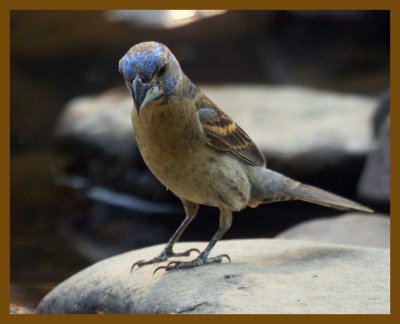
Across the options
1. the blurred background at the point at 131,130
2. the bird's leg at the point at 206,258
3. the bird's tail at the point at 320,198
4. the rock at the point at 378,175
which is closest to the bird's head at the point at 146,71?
the bird's leg at the point at 206,258

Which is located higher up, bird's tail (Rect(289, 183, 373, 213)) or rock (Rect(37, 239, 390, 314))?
bird's tail (Rect(289, 183, 373, 213))

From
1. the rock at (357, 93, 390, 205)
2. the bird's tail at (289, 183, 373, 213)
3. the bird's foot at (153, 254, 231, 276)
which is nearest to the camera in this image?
the bird's foot at (153, 254, 231, 276)

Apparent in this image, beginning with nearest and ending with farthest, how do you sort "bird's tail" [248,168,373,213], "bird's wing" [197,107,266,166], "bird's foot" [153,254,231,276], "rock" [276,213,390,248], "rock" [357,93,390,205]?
1. "bird's foot" [153,254,231,276]
2. "bird's wing" [197,107,266,166]
3. "bird's tail" [248,168,373,213]
4. "rock" [276,213,390,248]
5. "rock" [357,93,390,205]

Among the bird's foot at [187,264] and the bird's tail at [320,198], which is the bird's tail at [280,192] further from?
the bird's foot at [187,264]

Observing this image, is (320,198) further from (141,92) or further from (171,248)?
(141,92)

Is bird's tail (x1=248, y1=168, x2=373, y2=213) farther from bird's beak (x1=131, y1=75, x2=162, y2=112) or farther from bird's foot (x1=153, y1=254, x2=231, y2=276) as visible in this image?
bird's beak (x1=131, y1=75, x2=162, y2=112)

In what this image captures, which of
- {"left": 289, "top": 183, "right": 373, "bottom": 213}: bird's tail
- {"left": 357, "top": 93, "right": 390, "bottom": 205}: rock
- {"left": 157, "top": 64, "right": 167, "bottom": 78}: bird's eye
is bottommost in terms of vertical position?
{"left": 357, "top": 93, "right": 390, "bottom": 205}: rock

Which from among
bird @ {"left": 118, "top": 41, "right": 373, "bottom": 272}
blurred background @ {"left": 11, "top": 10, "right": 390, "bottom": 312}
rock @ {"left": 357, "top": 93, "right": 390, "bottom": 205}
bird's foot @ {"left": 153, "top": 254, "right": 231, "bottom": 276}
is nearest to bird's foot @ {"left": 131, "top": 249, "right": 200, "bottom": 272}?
bird @ {"left": 118, "top": 41, "right": 373, "bottom": 272}
